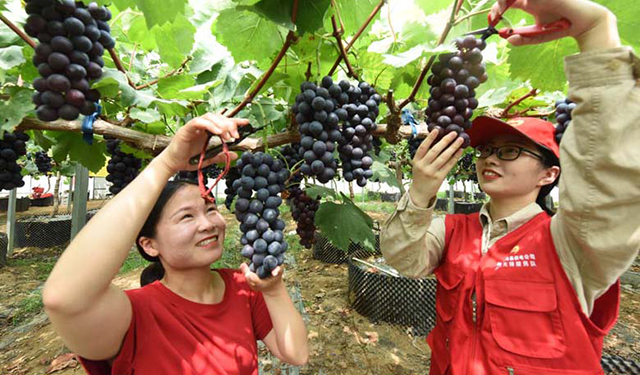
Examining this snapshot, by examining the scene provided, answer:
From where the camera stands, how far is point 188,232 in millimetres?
1287

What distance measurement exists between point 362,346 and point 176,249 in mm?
3299

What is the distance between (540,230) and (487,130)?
49 cm

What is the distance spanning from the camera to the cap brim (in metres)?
1.48

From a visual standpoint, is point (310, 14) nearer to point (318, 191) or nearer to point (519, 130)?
point (519, 130)

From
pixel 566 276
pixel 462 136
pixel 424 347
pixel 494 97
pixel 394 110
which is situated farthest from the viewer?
pixel 424 347


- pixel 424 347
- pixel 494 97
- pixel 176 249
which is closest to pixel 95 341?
pixel 176 249

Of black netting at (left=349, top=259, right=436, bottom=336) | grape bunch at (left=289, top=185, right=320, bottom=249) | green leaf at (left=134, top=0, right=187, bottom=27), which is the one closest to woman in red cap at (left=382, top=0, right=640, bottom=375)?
green leaf at (left=134, top=0, right=187, bottom=27)

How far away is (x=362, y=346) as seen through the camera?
3963mm

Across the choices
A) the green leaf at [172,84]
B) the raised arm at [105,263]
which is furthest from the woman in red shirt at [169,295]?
the green leaf at [172,84]

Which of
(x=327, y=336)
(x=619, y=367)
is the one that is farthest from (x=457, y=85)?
(x=327, y=336)

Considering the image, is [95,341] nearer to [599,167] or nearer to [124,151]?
[124,151]

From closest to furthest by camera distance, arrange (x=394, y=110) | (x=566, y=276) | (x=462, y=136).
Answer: (x=462, y=136)
(x=566, y=276)
(x=394, y=110)

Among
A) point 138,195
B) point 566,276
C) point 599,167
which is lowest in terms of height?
point 566,276

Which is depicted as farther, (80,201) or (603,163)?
(80,201)
